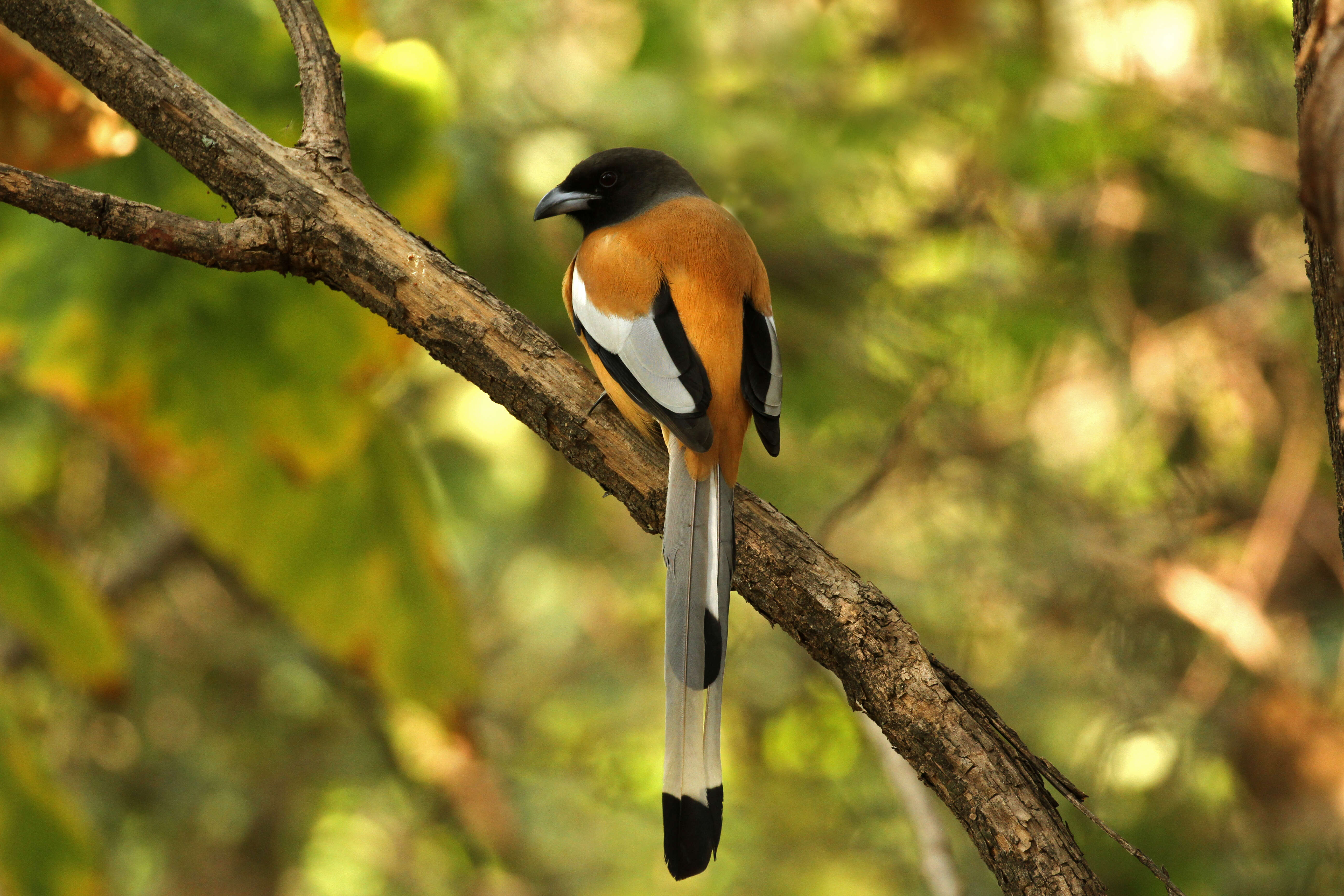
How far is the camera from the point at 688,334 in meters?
2.50

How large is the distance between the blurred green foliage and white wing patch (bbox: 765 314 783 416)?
541 millimetres

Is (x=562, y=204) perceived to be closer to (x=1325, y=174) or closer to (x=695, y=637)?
(x=695, y=637)

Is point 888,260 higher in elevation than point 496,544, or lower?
higher

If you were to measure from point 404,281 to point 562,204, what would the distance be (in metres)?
1.30

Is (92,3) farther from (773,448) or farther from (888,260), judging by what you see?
(888,260)

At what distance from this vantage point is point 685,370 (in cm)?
238

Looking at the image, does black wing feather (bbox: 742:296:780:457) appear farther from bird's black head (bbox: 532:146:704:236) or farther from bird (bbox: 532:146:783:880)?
bird's black head (bbox: 532:146:704:236)

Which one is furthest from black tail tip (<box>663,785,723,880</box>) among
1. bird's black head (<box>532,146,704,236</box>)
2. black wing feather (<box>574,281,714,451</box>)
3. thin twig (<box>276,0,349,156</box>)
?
bird's black head (<box>532,146,704,236</box>)

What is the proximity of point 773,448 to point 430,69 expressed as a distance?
177cm

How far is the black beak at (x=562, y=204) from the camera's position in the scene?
10.7 feet

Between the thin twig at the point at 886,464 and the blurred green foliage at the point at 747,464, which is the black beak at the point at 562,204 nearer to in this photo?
the blurred green foliage at the point at 747,464

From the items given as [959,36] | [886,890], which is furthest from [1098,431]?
[959,36]

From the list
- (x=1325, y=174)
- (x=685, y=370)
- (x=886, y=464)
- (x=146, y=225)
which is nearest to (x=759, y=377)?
(x=685, y=370)

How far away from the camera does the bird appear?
198 centimetres
